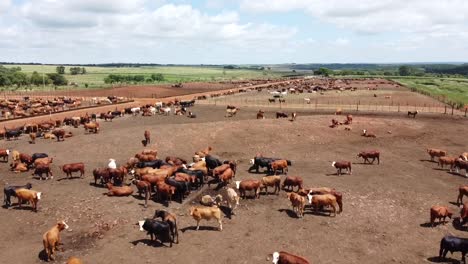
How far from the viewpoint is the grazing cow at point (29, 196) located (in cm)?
1881

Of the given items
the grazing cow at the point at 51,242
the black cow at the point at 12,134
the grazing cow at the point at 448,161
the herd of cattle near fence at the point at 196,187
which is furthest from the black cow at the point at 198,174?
the black cow at the point at 12,134

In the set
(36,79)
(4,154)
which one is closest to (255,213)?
(4,154)

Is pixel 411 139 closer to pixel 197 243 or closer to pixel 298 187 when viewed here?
pixel 298 187

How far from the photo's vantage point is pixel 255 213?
18984 mm

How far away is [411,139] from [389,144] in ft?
10.8

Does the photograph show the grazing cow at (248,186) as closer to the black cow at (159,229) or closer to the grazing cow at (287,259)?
the black cow at (159,229)

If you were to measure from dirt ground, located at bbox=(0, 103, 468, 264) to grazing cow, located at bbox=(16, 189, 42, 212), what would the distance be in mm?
394

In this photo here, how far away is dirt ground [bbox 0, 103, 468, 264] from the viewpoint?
49.7 ft

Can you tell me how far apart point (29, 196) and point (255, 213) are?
10.6m

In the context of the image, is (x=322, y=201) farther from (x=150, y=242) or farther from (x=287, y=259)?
(x=150, y=242)

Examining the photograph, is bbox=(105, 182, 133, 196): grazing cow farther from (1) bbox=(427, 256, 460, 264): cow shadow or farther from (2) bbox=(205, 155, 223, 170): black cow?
(1) bbox=(427, 256, 460, 264): cow shadow

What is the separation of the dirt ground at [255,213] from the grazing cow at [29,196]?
0.39 metres

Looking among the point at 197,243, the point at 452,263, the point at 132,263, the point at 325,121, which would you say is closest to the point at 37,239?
the point at 132,263

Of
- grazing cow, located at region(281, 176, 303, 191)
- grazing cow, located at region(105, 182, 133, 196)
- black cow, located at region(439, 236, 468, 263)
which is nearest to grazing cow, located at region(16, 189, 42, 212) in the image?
grazing cow, located at region(105, 182, 133, 196)
